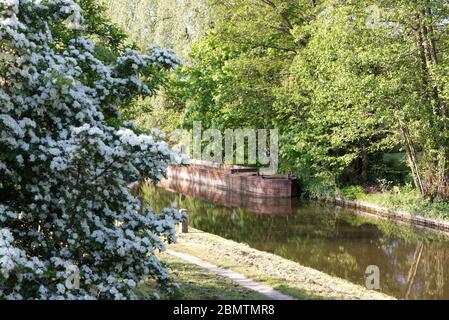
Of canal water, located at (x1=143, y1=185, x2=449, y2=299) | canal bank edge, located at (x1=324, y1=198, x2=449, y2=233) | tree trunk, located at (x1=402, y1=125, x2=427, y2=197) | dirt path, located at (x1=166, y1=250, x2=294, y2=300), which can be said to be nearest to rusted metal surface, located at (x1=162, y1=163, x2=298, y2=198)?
canal water, located at (x1=143, y1=185, x2=449, y2=299)

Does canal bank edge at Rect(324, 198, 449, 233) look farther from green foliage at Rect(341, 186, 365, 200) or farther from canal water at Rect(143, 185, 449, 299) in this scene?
canal water at Rect(143, 185, 449, 299)

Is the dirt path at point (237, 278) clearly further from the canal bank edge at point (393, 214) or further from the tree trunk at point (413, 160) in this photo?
the tree trunk at point (413, 160)

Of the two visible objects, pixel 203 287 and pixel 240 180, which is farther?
pixel 240 180

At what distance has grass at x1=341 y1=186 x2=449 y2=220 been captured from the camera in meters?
22.4

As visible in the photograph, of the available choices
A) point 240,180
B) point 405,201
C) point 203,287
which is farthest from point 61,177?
point 240,180

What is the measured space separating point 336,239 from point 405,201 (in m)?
5.66

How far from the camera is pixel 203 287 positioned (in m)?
11.6

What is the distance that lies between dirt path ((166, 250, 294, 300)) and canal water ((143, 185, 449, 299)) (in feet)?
10.9

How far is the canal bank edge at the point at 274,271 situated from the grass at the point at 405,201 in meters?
8.73

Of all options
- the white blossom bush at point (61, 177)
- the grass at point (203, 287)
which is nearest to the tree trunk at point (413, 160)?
the grass at point (203, 287)

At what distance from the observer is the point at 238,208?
2797cm

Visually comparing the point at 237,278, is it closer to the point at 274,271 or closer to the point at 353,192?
the point at 274,271

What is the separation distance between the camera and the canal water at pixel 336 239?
50.2ft

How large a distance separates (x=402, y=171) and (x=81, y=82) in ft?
77.9
